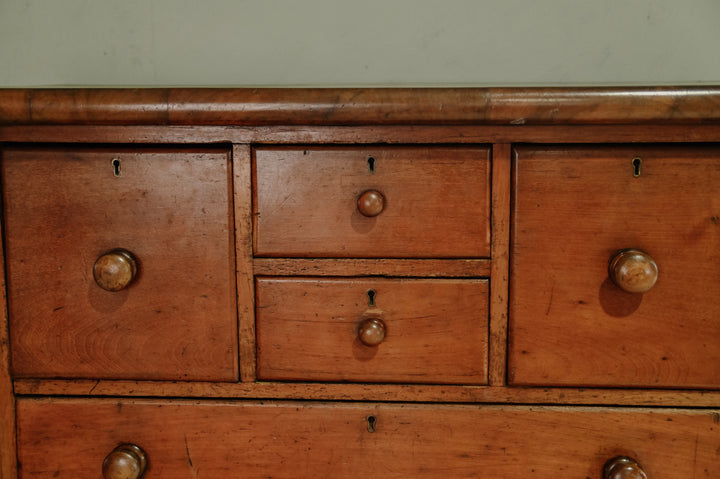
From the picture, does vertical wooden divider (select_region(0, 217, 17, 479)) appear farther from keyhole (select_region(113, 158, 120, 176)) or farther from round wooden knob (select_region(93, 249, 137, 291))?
keyhole (select_region(113, 158, 120, 176))

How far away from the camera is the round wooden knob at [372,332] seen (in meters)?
0.64

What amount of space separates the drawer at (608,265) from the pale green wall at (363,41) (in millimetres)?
558

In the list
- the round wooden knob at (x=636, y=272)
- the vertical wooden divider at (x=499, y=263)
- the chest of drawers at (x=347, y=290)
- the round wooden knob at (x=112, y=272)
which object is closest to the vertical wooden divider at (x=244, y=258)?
the chest of drawers at (x=347, y=290)

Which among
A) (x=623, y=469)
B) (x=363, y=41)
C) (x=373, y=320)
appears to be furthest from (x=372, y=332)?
(x=363, y=41)

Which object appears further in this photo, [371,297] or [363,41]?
[363,41]

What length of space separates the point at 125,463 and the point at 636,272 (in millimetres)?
749

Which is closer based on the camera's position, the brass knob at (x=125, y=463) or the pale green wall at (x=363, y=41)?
the brass knob at (x=125, y=463)

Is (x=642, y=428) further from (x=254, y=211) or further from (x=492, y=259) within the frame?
(x=254, y=211)

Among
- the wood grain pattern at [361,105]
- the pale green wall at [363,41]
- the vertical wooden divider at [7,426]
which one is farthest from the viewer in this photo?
the pale green wall at [363,41]

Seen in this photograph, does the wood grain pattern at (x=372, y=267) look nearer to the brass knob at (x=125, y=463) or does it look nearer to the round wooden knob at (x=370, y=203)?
the round wooden knob at (x=370, y=203)

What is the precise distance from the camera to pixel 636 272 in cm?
59

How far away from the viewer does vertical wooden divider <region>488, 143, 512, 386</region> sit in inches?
25.0

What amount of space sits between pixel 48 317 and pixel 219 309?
26cm

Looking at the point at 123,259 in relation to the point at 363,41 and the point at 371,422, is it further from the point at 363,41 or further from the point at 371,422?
the point at 363,41
